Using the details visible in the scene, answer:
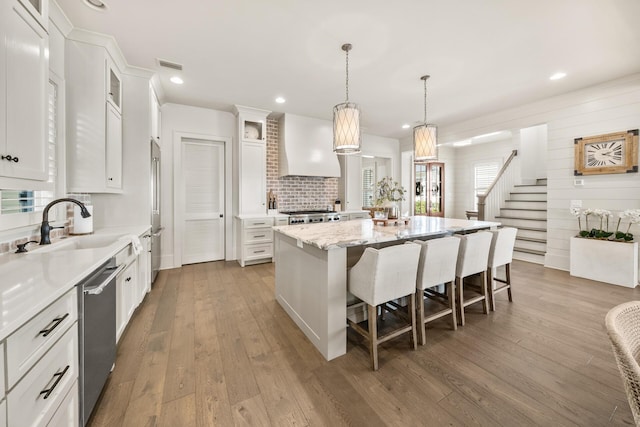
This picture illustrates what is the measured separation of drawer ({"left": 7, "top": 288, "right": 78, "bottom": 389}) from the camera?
79cm

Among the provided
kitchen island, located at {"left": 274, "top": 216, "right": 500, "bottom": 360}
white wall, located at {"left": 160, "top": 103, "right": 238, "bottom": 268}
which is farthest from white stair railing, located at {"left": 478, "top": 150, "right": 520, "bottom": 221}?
white wall, located at {"left": 160, "top": 103, "right": 238, "bottom": 268}

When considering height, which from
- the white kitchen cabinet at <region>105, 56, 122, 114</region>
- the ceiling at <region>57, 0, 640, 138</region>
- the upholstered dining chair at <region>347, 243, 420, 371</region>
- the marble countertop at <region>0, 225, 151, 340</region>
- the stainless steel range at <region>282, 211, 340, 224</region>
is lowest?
the upholstered dining chair at <region>347, 243, 420, 371</region>

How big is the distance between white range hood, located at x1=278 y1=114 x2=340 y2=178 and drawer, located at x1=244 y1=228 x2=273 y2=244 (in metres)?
1.16

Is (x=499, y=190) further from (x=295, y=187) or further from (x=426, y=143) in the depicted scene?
(x=295, y=187)

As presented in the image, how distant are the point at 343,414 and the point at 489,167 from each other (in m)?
→ 8.79

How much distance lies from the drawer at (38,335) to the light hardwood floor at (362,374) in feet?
2.39

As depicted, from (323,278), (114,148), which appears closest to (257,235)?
(114,148)

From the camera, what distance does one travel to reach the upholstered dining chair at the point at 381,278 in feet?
5.86

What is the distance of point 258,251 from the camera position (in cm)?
449

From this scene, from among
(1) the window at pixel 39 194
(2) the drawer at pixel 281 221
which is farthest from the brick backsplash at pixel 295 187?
(1) the window at pixel 39 194

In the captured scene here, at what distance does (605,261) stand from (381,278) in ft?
12.7

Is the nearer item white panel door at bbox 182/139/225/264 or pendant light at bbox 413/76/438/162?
pendant light at bbox 413/76/438/162

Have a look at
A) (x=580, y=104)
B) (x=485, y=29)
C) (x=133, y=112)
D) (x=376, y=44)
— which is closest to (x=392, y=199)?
(x=376, y=44)

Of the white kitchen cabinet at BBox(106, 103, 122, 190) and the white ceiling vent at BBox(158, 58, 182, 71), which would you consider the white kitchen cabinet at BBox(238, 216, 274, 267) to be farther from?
the white ceiling vent at BBox(158, 58, 182, 71)
